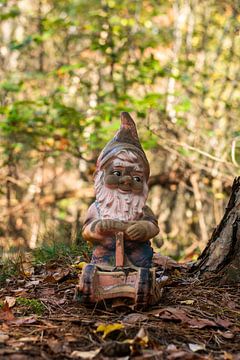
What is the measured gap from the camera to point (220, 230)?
13.4 ft

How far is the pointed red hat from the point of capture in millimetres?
3549

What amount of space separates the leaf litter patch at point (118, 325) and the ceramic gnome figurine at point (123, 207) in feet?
1.27

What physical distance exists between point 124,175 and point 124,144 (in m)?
0.24

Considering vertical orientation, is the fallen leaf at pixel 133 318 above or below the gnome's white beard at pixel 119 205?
below

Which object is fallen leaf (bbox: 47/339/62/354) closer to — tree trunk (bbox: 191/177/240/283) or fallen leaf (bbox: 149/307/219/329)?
fallen leaf (bbox: 149/307/219/329)

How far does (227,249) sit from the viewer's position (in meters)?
3.95

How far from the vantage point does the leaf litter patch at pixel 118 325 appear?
244 cm

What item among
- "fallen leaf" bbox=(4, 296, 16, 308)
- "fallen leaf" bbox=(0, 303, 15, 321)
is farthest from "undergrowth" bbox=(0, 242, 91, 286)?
"fallen leaf" bbox=(0, 303, 15, 321)

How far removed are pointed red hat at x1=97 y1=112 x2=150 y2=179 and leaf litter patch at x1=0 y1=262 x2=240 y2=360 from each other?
96cm

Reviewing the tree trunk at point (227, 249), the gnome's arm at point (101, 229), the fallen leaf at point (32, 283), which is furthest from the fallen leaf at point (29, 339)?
the tree trunk at point (227, 249)

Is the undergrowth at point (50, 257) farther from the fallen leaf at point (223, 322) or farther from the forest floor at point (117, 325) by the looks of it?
the fallen leaf at point (223, 322)

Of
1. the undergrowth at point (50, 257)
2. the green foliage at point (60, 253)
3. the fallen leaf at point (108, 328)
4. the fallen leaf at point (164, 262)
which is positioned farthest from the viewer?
the green foliage at point (60, 253)

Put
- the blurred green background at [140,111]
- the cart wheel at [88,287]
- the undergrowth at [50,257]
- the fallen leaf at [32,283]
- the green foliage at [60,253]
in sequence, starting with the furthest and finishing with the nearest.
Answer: the blurred green background at [140,111] → the green foliage at [60,253] → the undergrowth at [50,257] → the fallen leaf at [32,283] → the cart wheel at [88,287]

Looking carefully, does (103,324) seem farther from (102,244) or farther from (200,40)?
(200,40)
